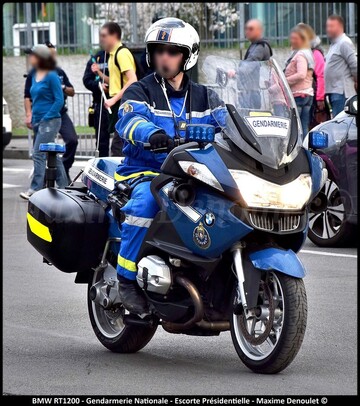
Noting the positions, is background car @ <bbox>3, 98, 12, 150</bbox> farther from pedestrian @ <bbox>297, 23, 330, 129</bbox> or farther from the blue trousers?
the blue trousers

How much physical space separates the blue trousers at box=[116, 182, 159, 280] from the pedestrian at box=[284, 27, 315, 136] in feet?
29.7

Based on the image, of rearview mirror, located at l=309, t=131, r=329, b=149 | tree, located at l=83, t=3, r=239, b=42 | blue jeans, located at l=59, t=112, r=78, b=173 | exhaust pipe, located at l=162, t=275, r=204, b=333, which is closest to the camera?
exhaust pipe, located at l=162, t=275, r=204, b=333

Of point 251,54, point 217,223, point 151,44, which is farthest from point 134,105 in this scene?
point 251,54

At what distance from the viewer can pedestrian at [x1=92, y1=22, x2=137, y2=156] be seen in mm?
13289

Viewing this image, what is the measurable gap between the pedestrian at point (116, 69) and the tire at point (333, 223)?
105 inches

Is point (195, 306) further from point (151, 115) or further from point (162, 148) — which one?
point (151, 115)

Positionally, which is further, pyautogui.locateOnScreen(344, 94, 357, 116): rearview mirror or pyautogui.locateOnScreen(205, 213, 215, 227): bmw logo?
pyautogui.locateOnScreen(344, 94, 357, 116): rearview mirror

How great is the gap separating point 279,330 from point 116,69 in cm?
762

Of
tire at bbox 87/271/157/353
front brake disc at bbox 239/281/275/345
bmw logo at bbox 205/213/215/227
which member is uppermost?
bmw logo at bbox 205/213/215/227

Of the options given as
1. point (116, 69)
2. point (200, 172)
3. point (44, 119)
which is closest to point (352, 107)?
point (116, 69)

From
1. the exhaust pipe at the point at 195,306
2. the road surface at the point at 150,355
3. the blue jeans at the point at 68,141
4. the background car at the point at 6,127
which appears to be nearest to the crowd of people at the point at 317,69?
the blue jeans at the point at 68,141

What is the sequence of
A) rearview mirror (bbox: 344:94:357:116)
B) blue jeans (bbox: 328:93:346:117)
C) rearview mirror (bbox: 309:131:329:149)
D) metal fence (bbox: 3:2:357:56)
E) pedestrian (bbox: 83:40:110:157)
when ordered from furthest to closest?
1. metal fence (bbox: 3:2:357:56)
2. blue jeans (bbox: 328:93:346:117)
3. pedestrian (bbox: 83:40:110:157)
4. rearview mirror (bbox: 344:94:357:116)
5. rearview mirror (bbox: 309:131:329:149)

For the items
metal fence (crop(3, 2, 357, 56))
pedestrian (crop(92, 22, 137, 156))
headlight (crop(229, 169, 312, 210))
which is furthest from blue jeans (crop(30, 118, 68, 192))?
headlight (crop(229, 169, 312, 210))

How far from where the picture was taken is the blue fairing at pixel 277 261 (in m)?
6.10
